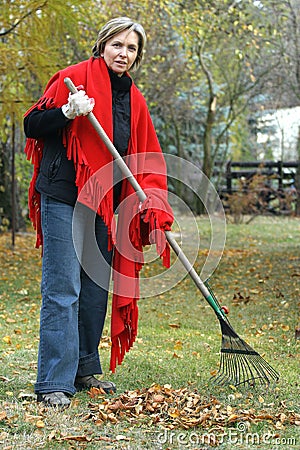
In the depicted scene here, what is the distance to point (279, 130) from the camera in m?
25.2

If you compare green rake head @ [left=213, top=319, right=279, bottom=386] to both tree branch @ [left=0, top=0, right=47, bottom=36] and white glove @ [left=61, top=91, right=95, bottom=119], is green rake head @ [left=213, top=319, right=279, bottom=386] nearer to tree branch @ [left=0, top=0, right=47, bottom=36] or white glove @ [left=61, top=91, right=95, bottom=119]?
white glove @ [left=61, top=91, right=95, bottom=119]

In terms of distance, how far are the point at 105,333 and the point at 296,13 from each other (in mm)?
9238

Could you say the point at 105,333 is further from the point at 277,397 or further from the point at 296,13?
the point at 296,13

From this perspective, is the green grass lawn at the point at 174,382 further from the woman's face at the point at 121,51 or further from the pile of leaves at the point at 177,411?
the woman's face at the point at 121,51

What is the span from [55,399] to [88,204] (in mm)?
1016

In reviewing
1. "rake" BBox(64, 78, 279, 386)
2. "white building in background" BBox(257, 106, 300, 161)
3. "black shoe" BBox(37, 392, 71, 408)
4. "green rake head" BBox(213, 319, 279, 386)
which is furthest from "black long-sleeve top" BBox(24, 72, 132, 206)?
"white building in background" BBox(257, 106, 300, 161)

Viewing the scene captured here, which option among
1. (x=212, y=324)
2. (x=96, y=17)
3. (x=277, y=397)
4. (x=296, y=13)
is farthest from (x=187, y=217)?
(x=277, y=397)

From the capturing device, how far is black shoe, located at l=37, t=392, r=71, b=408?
3.77m

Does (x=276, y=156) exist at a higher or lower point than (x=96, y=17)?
lower

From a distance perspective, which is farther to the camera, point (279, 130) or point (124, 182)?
point (279, 130)

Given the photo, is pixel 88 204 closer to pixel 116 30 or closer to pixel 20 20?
pixel 116 30

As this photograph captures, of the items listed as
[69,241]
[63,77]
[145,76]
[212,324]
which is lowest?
[212,324]

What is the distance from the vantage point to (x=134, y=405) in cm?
379

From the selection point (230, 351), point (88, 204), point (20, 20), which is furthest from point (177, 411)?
point (20, 20)
